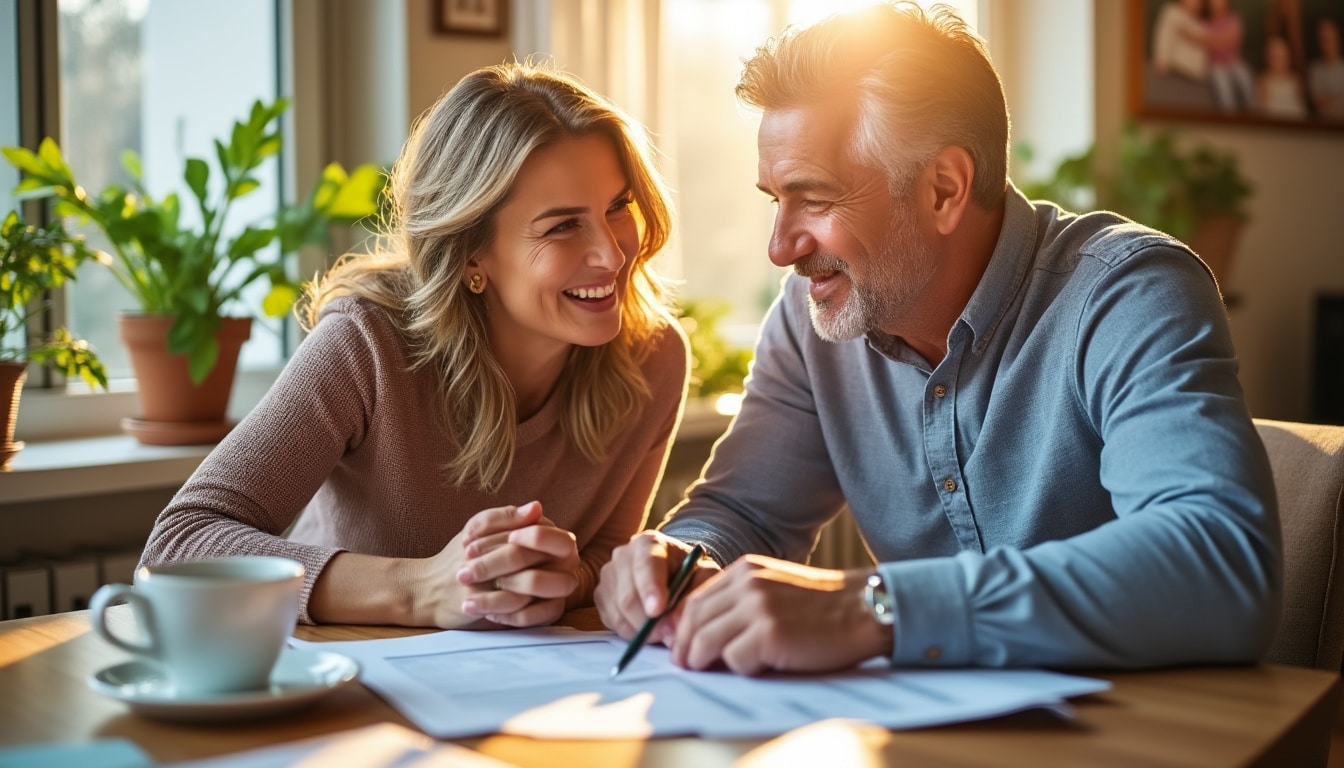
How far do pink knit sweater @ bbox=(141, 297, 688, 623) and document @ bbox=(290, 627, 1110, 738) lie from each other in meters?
0.29

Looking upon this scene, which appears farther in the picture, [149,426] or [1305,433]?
[149,426]

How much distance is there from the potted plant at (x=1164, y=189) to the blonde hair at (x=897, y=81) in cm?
243

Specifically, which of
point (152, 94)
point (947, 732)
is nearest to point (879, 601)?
point (947, 732)

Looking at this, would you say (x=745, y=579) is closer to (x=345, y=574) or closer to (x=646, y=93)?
(x=345, y=574)

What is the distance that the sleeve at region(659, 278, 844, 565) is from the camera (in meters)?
1.61

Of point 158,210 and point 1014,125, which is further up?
point 1014,125

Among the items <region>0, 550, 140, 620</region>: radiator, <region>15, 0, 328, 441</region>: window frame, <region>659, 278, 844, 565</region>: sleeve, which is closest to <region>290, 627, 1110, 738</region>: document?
<region>659, 278, 844, 565</region>: sleeve

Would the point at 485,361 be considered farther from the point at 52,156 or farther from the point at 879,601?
the point at 52,156

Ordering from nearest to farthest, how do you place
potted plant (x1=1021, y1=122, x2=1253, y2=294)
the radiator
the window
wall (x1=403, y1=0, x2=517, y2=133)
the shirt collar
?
1. the shirt collar
2. the radiator
3. the window
4. wall (x1=403, y1=0, x2=517, y2=133)
5. potted plant (x1=1021, y1=122, x2=1253, y2=294)

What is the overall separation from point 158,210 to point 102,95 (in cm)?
43

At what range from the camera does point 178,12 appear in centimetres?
267

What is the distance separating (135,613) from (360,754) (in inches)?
8.4

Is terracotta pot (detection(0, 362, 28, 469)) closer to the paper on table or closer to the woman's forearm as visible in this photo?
the woman's forearm

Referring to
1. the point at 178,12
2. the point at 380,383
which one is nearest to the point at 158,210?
the point at 178,12
